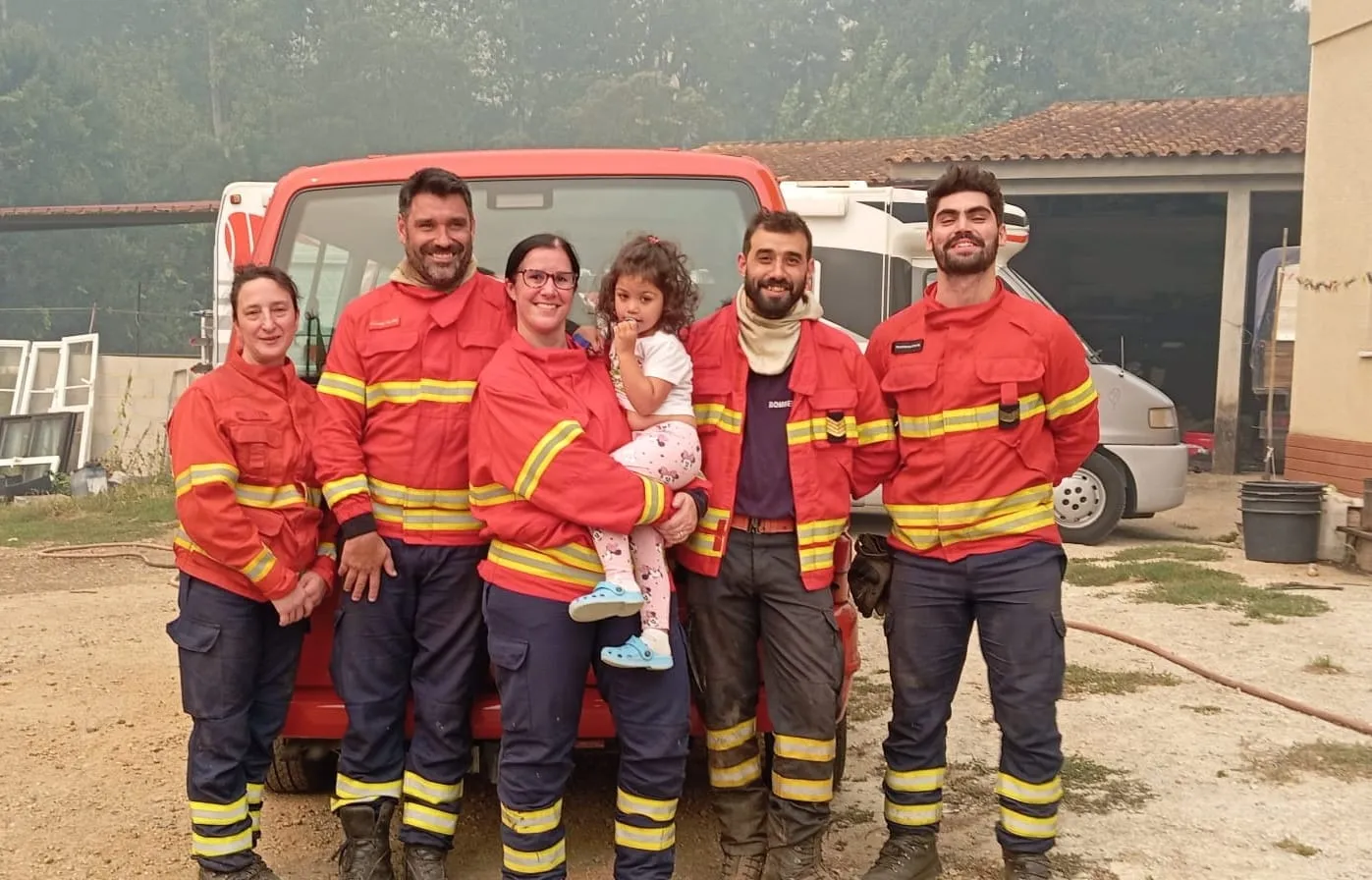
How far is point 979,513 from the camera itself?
3547 mm

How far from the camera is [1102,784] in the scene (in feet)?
15.3

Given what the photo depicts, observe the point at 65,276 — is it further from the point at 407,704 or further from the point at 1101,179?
the point at 407,704

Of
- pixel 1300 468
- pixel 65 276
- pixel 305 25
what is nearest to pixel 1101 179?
pixel 1300 468

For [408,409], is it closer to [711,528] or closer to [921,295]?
[711,528]

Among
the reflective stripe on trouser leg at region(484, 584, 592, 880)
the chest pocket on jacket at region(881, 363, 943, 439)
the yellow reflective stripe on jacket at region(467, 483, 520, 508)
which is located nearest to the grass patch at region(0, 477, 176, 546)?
the yellow reflective stripe on jacket at region(467, 483, 520, 508)

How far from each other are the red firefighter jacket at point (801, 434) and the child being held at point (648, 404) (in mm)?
116

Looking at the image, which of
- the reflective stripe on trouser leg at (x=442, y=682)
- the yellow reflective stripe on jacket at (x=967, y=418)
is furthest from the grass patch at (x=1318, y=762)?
the reflective stripe on trouser leg at (x=442, y=682)

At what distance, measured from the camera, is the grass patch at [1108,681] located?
19.5 ft

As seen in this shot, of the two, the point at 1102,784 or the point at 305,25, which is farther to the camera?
the point at 305,25

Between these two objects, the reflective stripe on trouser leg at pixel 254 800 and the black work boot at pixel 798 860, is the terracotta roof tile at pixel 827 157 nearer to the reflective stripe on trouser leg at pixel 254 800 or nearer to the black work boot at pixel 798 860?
the black work boot at pixel 798 860

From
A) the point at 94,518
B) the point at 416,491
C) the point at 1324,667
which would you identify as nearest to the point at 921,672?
the point at 416,491

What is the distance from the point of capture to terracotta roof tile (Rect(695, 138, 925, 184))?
62.1 feet

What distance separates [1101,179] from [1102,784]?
12.9 metres

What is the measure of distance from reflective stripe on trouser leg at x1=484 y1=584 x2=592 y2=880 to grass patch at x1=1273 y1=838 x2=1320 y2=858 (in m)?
2.37
